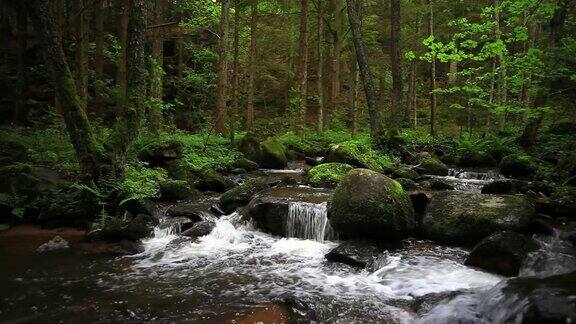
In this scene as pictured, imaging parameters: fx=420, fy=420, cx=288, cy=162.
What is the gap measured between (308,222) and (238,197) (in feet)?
8.14

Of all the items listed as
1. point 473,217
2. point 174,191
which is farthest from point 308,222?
point 174,191

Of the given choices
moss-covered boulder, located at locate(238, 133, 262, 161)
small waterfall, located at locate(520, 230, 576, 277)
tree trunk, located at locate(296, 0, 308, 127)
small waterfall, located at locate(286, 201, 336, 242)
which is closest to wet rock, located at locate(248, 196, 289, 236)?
small waterfall, located at locate(286, 201, 336, 242)

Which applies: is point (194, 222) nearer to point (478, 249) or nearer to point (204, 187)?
point (204, 187)

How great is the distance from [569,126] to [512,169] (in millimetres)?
5445

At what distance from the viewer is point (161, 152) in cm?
1441

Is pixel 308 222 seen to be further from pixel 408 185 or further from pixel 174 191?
pixel 174 191

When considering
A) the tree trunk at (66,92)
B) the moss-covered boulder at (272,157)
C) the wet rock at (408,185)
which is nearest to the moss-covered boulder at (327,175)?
the wet rock at (408,185)

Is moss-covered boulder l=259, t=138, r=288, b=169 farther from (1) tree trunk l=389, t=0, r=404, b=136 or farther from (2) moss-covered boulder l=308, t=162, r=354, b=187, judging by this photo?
(1) tree trunk l=389, t=0, r=404, b=136

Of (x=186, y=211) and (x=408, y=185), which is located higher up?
(x=408, y=185)

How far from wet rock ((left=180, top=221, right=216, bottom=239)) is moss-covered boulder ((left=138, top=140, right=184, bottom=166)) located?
16.9 ft

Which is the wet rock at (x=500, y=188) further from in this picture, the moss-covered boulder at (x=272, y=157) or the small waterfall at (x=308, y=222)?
the moss-covered boulder at (x=272, y=157)

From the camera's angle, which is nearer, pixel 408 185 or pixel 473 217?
pixel 473 217

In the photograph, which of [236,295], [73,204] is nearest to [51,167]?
[73,204]

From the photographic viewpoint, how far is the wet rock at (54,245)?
322 inches
